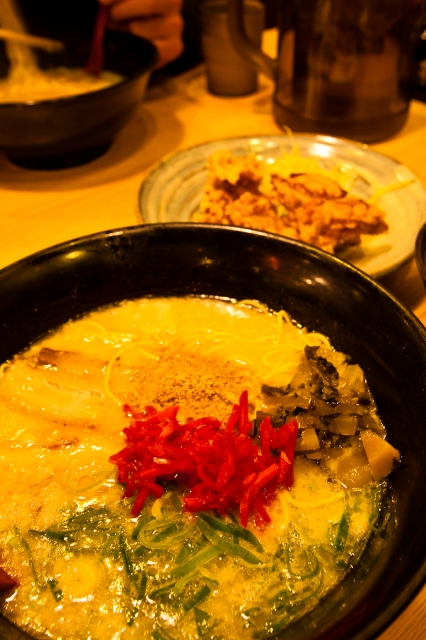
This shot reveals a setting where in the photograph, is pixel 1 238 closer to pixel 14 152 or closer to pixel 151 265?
pixel 14 152

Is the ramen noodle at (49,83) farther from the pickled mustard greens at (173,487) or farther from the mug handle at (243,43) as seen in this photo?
the pickled mustard greens at (173,487)

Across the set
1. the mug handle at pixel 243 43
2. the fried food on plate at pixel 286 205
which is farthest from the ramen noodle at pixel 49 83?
the fried food on plate at pixel 286 205

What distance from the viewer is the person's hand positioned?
299 cm

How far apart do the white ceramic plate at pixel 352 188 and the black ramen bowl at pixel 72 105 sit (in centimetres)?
35

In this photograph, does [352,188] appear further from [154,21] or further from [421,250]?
[154,21]

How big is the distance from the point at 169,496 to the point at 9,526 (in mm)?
358

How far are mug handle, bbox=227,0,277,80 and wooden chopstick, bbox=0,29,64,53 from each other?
103cm

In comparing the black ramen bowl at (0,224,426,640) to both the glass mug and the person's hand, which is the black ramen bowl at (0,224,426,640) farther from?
the person's hand

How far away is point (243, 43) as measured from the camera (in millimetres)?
2771

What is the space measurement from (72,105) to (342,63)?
1.27m

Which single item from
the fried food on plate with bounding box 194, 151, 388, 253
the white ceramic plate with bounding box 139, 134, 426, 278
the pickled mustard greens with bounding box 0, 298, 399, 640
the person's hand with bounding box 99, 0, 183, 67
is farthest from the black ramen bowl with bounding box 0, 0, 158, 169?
the pickled mustard greens with bounding box 0, 298, 399, 640

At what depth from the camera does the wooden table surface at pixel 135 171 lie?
219 cm

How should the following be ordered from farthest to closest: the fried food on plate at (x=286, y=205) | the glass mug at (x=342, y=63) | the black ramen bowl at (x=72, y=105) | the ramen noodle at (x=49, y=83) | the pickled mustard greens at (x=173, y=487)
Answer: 1. the ramen noodle at (x=49, y=83)
2. the glass mug at (x=342, y=63)
3. the black ramen bowl at (x=72, y=105)
4. the fried food on plate at (x=286, y=205)
5. the pickled mustard greens at (x=173, y=487)

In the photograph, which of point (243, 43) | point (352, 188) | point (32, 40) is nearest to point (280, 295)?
point (352, 188)
